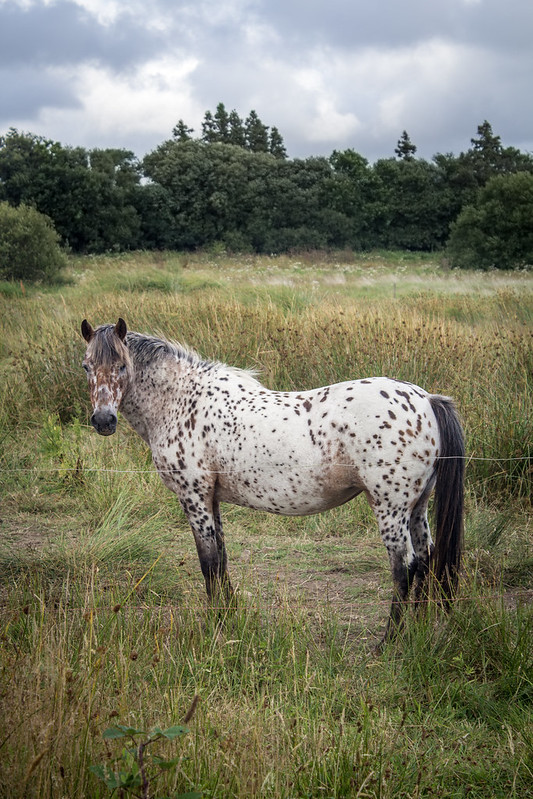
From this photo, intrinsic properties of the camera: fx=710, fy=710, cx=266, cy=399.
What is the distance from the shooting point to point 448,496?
4008mm

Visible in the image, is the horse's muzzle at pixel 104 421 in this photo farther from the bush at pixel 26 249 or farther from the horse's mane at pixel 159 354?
the bush at pixel 26 249

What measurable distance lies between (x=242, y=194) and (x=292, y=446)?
41.7 m

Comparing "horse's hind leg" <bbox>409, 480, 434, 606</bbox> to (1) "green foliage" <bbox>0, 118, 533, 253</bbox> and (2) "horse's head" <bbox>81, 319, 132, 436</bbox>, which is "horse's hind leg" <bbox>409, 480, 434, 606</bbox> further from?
(1) "green foliage" <bbox>0, 118, 533, 253</bbox>

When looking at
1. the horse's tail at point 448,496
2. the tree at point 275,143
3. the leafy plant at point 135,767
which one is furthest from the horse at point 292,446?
the tree at point 275,143

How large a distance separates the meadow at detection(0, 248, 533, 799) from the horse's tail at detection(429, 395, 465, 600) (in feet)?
0.54

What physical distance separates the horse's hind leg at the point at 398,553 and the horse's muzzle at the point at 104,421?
5.27ft

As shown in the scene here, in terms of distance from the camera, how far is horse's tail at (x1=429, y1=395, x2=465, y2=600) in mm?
3910

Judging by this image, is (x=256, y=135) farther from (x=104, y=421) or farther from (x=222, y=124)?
(x=104, y=421)

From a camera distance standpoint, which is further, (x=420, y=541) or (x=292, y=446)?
(x=420, y=541)

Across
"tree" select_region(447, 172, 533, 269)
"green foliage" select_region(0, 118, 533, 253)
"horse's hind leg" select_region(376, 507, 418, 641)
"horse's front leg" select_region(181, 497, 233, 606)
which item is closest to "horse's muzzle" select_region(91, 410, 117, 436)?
"horse's front leg" select_region(181, 497, 233, 606)

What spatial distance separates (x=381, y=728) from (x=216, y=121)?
194ft

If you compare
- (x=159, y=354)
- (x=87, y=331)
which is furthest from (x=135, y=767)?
(x=159, y=354)

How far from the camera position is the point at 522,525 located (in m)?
5.84

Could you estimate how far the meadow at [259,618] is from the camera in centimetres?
249
